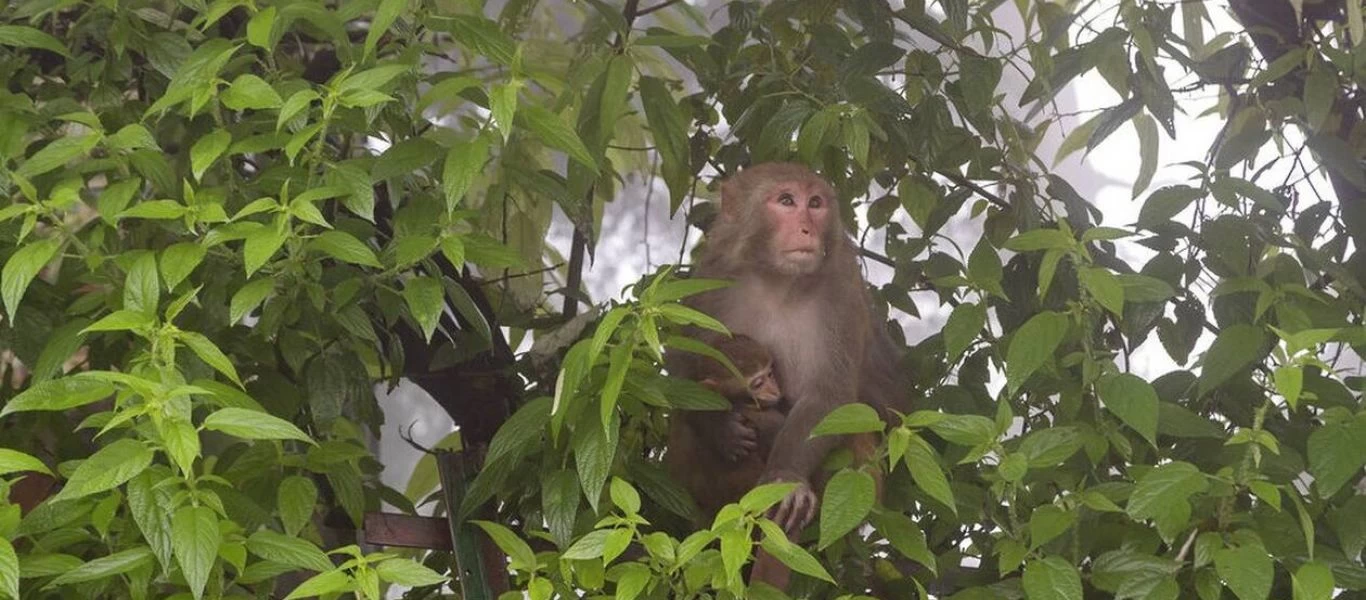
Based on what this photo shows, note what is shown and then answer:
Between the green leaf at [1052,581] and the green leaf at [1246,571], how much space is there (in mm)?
168

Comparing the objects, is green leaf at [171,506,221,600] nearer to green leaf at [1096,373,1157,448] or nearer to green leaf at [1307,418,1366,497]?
green leaf at [1096,373,1157,448]

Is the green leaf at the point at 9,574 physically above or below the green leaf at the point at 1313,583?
below

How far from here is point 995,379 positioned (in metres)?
3.07

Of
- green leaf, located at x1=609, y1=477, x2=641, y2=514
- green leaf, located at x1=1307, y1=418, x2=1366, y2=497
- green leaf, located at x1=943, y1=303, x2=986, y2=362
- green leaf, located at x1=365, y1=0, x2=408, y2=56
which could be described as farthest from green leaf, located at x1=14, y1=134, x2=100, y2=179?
green leaf, located at x1=1307, y1=418, x2=1366, y2=497

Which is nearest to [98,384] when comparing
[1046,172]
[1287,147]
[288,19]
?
[288,19]

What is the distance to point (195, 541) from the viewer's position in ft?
6.14

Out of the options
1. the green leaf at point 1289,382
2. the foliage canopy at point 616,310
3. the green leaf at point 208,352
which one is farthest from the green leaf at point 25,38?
the green leaf at point 1289,382

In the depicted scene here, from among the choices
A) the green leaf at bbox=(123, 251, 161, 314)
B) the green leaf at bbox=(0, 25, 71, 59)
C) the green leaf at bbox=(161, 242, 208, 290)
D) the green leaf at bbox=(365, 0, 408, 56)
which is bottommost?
the green leaf at bbox=(123, 251, 161, 314)

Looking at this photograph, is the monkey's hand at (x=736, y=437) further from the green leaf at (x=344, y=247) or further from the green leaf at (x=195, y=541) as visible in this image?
the green leaf at (x=195, y=541)

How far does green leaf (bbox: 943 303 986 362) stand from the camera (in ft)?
7.72

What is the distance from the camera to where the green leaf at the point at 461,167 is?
6.71 ft

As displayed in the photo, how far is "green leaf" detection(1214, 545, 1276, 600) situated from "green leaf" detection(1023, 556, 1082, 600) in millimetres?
168

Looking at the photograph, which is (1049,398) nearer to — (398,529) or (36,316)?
(398,529)

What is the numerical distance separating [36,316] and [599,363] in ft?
2.69
